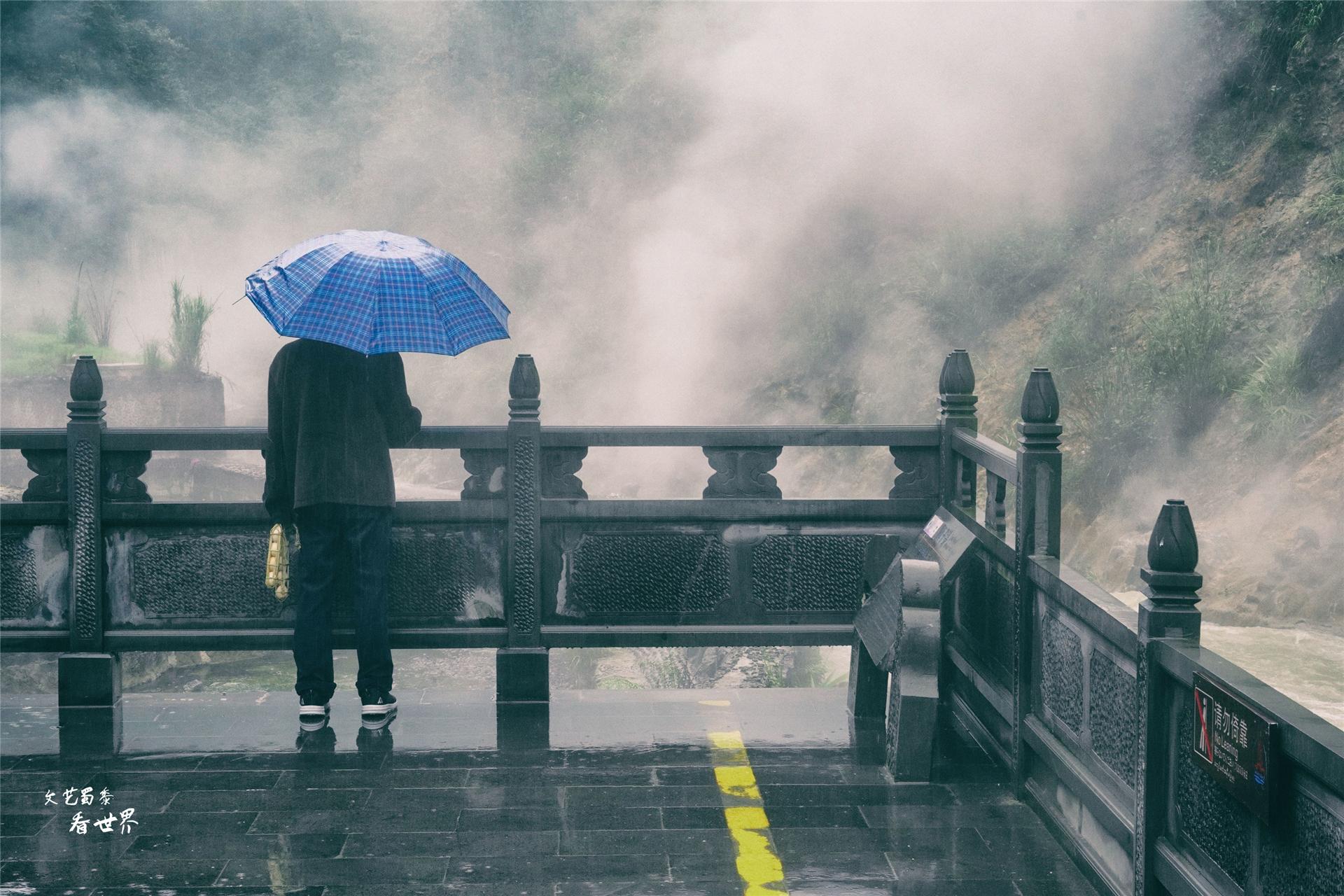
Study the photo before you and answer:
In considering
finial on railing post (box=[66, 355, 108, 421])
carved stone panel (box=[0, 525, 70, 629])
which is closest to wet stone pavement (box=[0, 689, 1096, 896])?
carved stone panel (box=[0, 525, 70, 629])

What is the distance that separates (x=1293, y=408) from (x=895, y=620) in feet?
29.3

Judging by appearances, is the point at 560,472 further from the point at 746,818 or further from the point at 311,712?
the point at 746,818

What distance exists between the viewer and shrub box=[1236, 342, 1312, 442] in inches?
503

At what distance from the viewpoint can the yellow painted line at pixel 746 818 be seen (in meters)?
4.46

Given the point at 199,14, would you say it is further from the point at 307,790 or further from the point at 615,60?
the point at 307,790

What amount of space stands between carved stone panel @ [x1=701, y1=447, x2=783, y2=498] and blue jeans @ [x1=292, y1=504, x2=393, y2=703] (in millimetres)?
1595

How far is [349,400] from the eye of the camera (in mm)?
5746

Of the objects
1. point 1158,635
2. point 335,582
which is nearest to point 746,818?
point 1158,635

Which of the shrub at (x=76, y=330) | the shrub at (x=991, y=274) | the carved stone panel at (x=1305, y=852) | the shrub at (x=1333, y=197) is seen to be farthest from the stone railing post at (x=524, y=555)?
the shrub at (x=76, y=330)

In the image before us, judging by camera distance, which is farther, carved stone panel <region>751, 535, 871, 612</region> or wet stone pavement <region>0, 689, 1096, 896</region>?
carved stone panel <region>751, 535, 871, 612</region>

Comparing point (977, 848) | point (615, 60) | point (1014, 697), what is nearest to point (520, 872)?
point (977, 848)

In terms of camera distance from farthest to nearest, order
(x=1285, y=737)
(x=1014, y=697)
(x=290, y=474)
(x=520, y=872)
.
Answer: (x=290, y=474), (x=1014, y=697), (x=520, y=872), (x=1285, y=737)

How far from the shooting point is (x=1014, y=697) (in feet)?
17.3

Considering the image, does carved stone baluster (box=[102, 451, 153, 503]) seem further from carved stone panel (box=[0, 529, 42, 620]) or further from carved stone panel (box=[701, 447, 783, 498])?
carved stone panel (box=[701, 447, 783, 498])
